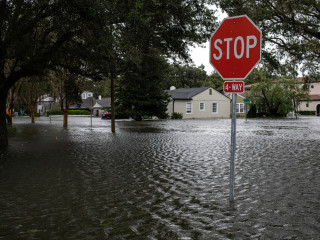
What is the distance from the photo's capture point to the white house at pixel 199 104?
55.8m

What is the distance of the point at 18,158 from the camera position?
10.8 metres

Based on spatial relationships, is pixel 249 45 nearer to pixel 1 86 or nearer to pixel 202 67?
pixel 1 86

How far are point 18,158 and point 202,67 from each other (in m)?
89.7

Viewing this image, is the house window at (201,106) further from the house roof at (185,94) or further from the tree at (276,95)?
the tree at (276,95)

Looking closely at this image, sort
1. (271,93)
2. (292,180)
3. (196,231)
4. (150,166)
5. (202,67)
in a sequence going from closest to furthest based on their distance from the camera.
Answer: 1. (196,231)
2. (292,180)
3. (150,166)
4. (271,93)
5. (202,67)

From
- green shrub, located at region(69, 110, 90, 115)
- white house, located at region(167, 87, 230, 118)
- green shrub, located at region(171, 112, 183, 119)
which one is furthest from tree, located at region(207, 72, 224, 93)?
green shrub, located at region(171, 112, 183, 119)

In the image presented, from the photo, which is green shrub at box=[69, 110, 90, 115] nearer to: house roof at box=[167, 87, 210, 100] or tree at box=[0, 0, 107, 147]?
house roof at box=[167, 87, 210, 100]

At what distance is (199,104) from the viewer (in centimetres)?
5800

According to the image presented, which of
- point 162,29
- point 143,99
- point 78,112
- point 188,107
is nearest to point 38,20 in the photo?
point 162,29

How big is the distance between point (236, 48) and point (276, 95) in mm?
52282

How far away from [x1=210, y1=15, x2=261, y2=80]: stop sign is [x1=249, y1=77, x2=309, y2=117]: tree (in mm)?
51816

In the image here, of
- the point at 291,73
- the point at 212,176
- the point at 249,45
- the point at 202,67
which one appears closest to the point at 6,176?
the point at 212,176

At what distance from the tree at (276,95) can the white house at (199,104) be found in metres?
5.54

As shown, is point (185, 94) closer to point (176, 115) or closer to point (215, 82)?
point (176, 115)
